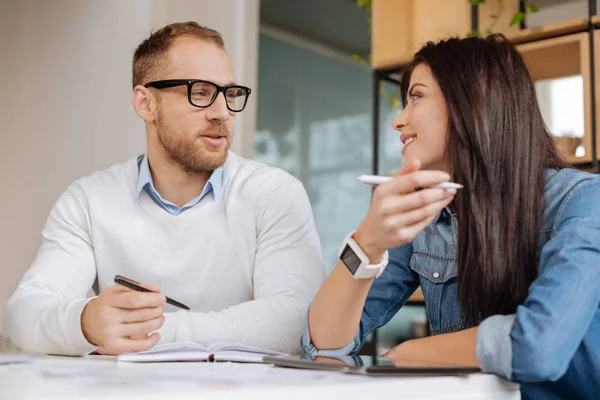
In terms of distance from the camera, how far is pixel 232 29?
11.2ft

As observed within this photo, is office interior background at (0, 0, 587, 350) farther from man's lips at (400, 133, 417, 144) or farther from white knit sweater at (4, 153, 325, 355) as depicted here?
man's lips at (400, 133, 417, 144)

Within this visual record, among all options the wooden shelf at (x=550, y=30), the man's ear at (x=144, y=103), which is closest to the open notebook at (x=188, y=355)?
the man's ear at (x=144, y=103)

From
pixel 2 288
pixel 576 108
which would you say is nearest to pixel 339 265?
pixel 576 108

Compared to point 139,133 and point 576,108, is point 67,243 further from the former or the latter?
point 576,108

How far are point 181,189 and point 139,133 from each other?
1540mm

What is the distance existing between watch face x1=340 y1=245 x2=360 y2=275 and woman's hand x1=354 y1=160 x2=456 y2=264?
59 millimetres

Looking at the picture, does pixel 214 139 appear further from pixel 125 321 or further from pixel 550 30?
pixel 550 30

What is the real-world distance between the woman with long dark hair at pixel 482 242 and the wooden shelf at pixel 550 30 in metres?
1.32

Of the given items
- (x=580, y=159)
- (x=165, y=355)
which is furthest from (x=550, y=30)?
(x=165, y=355)

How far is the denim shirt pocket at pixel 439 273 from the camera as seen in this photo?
137 centimetres

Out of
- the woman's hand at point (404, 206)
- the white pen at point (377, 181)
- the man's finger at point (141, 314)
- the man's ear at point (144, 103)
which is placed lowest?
the man's finger at point (141, 314)

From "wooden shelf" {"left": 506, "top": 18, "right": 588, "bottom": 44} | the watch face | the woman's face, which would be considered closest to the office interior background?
"wooden shelf" {"left": 506, "top": 18, "right": 588, "bottom": 44}

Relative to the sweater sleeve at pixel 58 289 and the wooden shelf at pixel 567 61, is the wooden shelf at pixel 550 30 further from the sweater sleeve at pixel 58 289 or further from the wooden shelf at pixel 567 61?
the sweater sleeve at pixel 58 289

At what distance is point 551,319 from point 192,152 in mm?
1119
